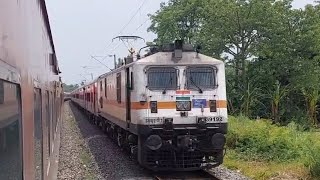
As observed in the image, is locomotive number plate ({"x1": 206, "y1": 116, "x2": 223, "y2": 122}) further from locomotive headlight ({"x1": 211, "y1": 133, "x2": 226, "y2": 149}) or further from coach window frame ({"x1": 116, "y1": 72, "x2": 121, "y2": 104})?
coach window frame ({"x1": 116, "y1": 72, "x2": 121, "y2": 104})

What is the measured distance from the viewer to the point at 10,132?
1.57 m

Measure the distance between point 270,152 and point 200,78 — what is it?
11.5 feet

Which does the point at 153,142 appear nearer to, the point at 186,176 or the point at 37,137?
the point at 186,176

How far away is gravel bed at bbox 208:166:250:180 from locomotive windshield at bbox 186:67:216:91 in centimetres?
199

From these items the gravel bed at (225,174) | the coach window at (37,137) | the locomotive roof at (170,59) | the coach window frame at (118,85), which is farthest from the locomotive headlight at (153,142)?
the coach window at (37,137)

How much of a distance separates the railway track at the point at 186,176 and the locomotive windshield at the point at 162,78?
79.3 inches

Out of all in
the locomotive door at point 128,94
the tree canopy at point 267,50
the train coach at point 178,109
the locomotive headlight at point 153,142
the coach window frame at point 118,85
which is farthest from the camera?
the tree canopy at point 267,50

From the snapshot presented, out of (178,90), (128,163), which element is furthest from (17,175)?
(128,163)

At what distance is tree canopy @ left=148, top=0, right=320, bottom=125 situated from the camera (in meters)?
25.5

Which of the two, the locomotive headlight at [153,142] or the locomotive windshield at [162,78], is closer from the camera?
the locomotive headlight at [153,142]

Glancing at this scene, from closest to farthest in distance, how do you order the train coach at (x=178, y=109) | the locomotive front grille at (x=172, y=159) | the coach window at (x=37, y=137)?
1. the coach window at (x=37, y=137)
2. the train coach at (x=178, y=109)
3. the locomotive front grille at (x=172, y=159)

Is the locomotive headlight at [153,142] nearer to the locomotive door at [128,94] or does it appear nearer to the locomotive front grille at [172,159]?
the locomotive front grille at [172,159]

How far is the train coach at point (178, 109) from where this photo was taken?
1008 cm

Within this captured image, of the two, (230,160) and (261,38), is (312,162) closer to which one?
(230,160)
